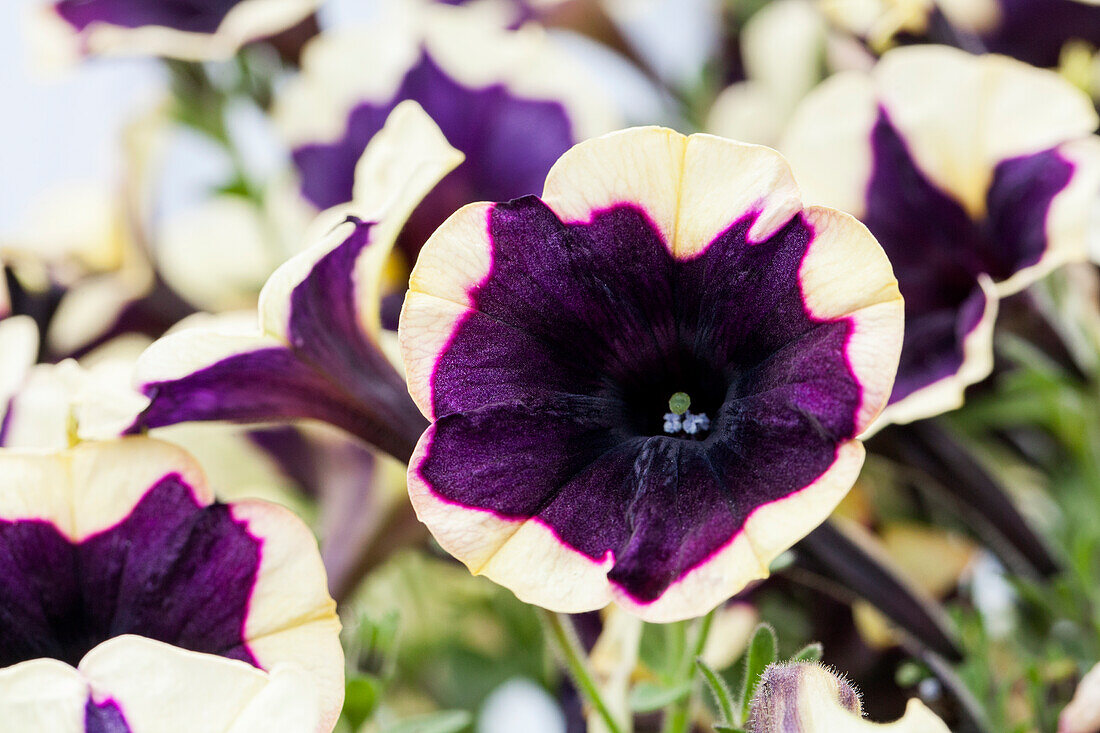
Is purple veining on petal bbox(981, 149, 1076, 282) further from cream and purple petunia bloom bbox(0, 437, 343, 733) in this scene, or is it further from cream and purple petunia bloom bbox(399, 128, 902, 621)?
cream and purple petunia bloom bbox(0, 437, 343, 733)

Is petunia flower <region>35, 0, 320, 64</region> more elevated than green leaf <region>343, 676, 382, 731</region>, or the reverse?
petunia flower <region>35, 0, 320, 64</region>

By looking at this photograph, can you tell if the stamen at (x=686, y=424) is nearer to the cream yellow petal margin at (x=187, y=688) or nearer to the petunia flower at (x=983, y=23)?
the cream yellow petal margin at (x=187, y=688)

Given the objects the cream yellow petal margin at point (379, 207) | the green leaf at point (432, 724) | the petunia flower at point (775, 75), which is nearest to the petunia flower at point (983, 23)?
the petunia flower at point (775, 75)

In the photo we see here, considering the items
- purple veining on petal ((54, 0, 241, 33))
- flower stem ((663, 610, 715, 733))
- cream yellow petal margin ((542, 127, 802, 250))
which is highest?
cream yellow petal margin ((542, 127, 802, 250))

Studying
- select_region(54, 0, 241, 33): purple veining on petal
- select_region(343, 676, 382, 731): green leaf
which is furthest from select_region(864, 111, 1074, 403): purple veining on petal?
select_region(54, 0, 241, 33): purple veining on petal

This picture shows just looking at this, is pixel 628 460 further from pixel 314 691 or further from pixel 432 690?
pixel 432 690
